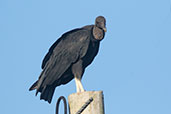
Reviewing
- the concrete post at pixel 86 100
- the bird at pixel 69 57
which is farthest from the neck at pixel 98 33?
the concrete post at pixel 86 100

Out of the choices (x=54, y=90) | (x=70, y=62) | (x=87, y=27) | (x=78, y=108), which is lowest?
(x=78, y=108)

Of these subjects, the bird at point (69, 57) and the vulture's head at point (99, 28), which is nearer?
the bird at point (69, 57)

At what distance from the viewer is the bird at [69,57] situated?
5582 millimetres

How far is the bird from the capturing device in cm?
558

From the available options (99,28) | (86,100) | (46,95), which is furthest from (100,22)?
(86,100)

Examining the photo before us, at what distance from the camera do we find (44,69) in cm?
582

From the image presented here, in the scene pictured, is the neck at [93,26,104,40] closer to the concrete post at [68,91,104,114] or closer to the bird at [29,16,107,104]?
the bird at [29,16,107,104]

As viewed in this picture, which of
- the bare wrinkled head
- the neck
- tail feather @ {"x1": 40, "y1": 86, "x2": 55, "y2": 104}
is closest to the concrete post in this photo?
tail feather @ {"x1": 40, "y1": 86, "x2": 55, "y2": 104}

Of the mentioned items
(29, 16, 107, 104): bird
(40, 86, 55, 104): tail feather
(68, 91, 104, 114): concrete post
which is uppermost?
(29, 16, 107, 104): bird

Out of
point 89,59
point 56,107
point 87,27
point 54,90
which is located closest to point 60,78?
point 54,90

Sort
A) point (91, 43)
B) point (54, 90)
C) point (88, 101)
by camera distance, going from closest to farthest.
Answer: point (88, 101), point (54, 90), point (91, 43)

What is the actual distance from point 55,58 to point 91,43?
22.5 inches

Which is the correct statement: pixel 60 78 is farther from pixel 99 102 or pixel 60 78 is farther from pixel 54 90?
pixel 99 102

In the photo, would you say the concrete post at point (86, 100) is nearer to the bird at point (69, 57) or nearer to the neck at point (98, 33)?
the bird at point (69, 57)
